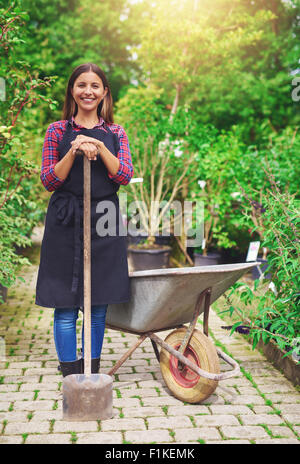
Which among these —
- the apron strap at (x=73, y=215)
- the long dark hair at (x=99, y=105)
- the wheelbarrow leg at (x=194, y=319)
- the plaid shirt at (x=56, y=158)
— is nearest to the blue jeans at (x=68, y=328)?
the apron strap at (x=73, y=215)

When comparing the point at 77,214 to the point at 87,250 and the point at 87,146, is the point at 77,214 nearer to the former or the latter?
the point at 87,250

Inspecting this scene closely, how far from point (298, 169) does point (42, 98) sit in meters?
3.54

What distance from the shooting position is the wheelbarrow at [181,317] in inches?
109

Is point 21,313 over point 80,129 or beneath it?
beneath

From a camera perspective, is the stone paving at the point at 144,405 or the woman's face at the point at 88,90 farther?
the woman's face at the point at 88,90

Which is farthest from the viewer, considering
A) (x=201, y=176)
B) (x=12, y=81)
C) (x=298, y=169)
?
(x=201, y=176)

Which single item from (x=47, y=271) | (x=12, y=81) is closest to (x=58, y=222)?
(x=47, y=271)

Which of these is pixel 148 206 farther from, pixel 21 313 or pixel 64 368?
pixel 64 368

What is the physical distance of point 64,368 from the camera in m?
2.99

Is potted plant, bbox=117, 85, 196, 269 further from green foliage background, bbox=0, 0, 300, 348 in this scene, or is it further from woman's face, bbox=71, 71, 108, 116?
woman's face, bbox=71, 71, 108, 116

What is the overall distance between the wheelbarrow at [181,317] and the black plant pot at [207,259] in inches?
157

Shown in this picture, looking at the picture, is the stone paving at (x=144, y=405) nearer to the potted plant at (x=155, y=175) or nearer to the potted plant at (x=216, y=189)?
the potted plant at (x=216, y=189)
